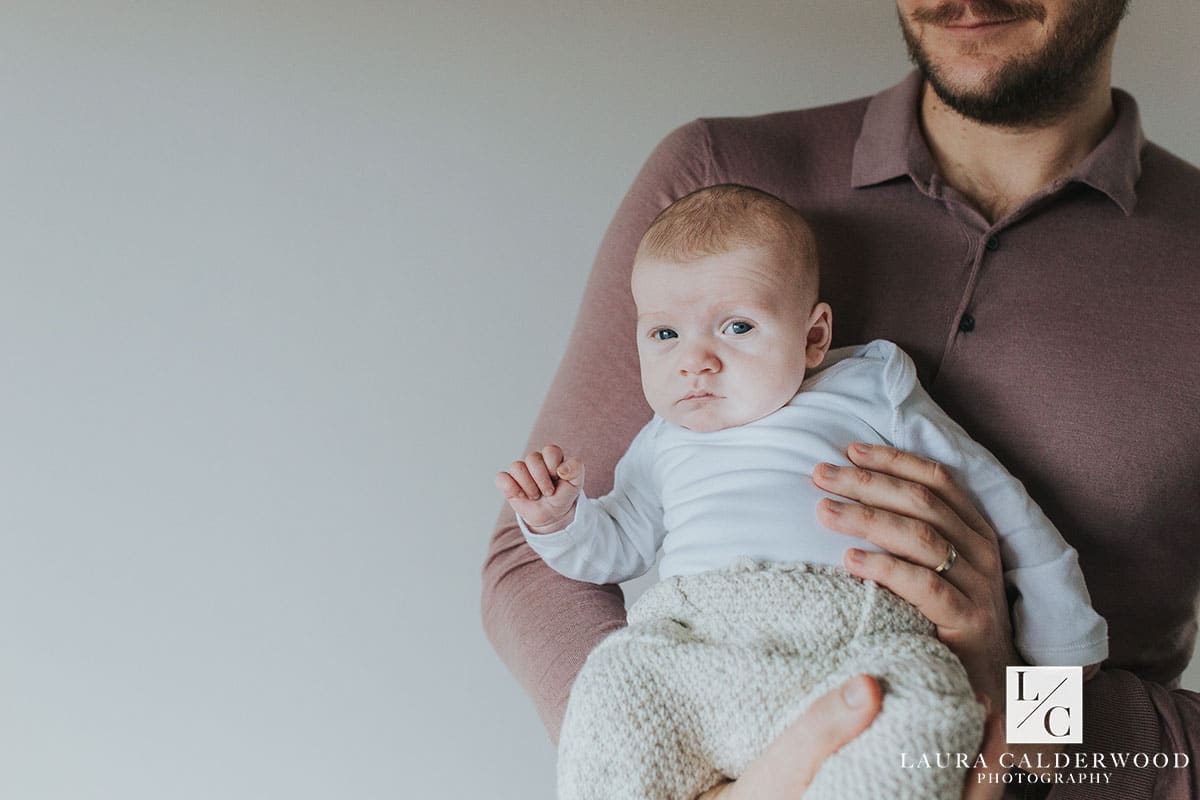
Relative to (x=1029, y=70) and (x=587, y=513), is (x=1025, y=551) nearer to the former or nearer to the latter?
(x=587, y=513)

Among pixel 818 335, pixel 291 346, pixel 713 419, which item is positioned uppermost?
pixel 291 346

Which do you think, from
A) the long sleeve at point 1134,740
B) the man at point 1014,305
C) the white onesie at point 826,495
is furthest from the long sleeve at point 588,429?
the long sleeve at point 1134,740

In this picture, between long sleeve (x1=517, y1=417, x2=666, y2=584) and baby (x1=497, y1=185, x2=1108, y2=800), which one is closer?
baby (x1=497, y1=185, x2=1108, y2=800)

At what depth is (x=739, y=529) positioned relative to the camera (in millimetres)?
1213

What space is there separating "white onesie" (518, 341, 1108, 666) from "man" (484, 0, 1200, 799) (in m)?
0.05

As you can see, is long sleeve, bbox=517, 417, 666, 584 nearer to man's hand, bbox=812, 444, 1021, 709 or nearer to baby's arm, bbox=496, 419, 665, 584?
baby's arm, bbox=496, 419, 665, 584

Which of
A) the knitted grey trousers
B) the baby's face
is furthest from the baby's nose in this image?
the knitted grey trousers

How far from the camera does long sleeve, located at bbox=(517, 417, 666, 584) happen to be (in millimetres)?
1344

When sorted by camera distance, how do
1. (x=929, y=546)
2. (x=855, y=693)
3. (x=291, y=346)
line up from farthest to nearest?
1. (x=291, y=346)
2. (x=929, y=546)
3. (x=855, y=693)

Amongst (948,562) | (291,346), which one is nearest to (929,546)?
(948,562)

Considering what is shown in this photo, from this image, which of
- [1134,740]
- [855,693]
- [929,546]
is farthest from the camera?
[1134,740]

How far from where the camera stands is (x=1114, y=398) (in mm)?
1375

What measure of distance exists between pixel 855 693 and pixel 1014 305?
25.2 inches

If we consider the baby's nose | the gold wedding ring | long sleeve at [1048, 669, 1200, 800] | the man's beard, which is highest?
the man's beard
